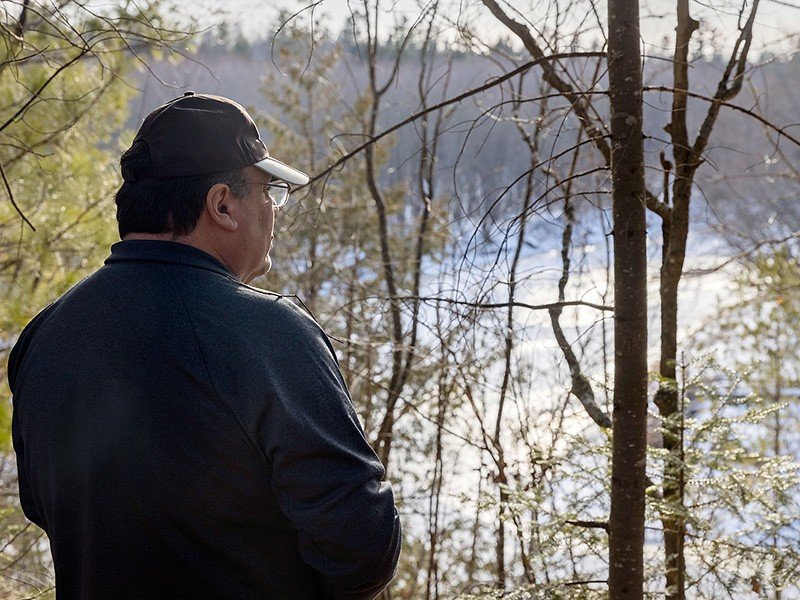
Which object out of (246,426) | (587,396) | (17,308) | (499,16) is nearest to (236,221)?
(246,426)

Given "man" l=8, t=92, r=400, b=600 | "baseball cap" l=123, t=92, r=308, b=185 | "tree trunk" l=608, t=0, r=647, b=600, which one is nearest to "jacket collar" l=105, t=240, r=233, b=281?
"man" l=8, t=92, r=400, b=600

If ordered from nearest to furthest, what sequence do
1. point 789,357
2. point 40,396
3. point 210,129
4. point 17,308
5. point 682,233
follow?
point 40,396 < point 210,129 < point 682,233 < point 17,308 < point 789,357

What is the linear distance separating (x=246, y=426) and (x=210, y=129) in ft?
1.75

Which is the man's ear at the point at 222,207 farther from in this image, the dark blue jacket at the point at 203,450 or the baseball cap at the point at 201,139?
the dark blue jacket at the point at 203,450

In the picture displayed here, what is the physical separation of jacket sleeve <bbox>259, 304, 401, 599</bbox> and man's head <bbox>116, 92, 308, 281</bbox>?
253 mm

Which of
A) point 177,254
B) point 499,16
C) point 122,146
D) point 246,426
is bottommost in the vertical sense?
point 246,426

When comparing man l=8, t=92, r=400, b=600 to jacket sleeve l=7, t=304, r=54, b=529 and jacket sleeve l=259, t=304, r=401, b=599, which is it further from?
jacket sleeve l=7, t=304, r=54, b=529

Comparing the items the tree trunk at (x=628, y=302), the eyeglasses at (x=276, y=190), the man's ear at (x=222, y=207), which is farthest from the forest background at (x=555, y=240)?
the man's ear at (x=222, y=207)

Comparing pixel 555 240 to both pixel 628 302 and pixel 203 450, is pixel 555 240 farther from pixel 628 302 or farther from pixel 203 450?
pixel 203 450

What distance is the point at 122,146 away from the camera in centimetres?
502

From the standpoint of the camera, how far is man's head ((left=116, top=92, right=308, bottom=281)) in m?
1.46

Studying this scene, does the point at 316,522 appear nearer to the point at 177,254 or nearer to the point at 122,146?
the point at 177,254

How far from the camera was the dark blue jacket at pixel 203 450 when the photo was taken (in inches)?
50.9

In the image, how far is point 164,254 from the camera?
4.59 feet
